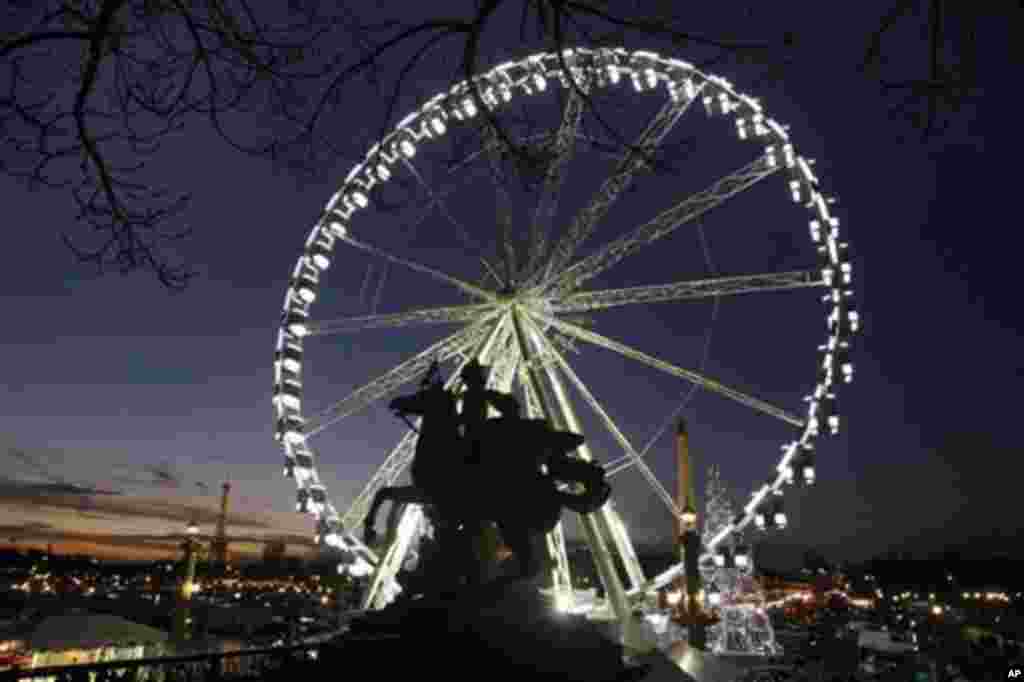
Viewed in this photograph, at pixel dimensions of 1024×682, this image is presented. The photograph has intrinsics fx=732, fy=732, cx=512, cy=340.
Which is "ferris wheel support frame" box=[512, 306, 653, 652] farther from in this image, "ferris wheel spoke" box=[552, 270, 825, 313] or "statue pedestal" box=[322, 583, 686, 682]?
"statue pedestal" box=[322, 583, 686, 682]

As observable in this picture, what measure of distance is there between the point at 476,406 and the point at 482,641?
2873mm

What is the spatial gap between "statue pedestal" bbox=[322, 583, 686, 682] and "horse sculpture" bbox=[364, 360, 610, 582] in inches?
27.3

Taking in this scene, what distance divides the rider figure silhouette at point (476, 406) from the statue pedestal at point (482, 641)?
1.71 meters

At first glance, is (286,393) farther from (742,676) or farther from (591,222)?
(742,676)

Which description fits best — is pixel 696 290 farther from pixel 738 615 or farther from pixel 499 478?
pixel 738 615

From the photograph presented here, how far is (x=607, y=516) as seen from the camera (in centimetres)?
1919

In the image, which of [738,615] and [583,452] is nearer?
[583,452]

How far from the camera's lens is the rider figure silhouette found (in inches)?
347

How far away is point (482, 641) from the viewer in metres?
7.20

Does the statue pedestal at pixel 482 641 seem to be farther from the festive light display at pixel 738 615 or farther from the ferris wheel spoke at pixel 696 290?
the festive light display at pixel 738 615

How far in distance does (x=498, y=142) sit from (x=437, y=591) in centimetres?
499

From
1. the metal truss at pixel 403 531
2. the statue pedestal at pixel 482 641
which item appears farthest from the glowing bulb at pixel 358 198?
the statue pedestal at pixel 482 641

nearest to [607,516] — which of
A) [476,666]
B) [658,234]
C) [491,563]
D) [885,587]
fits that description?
[658,234]

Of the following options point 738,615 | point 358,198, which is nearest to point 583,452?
point 358,198
